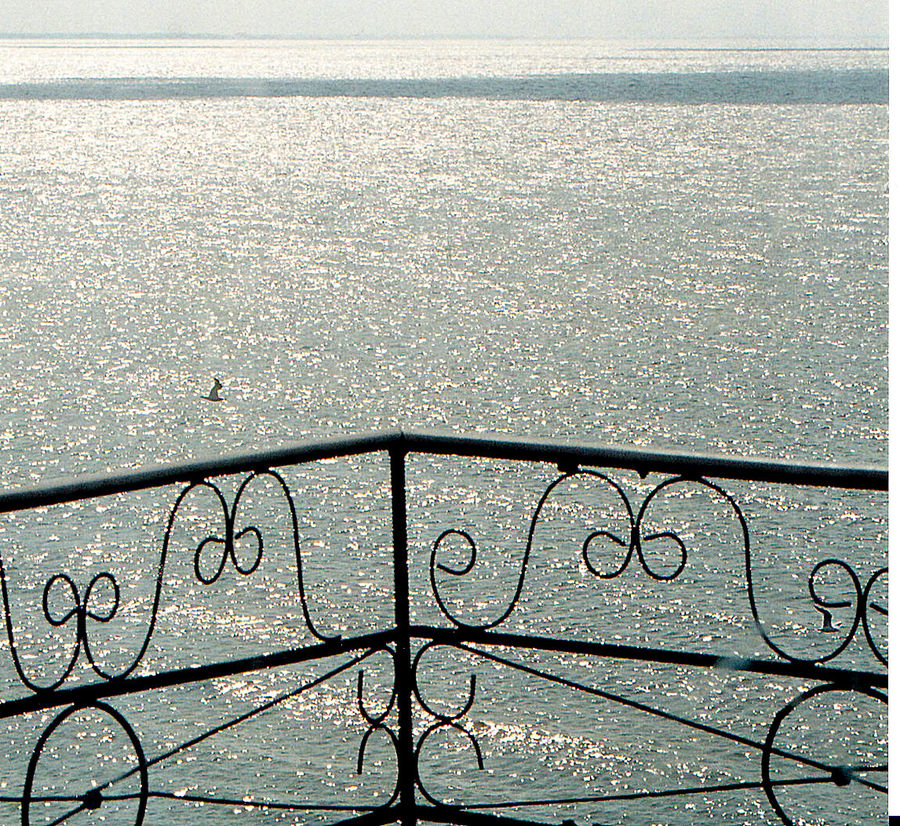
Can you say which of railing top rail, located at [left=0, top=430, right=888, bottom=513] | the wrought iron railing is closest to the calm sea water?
the wrought iron railing

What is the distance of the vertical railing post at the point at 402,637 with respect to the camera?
1.64m

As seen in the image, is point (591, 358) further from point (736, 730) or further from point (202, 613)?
point (736, 730)

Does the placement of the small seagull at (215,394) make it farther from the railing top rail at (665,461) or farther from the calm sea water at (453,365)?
the railing top rail at (665,461)

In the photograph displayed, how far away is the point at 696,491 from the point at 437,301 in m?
3.35

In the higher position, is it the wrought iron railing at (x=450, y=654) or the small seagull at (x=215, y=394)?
the small seagull at (x=215, y=394)

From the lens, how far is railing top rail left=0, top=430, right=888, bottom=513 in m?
1.39

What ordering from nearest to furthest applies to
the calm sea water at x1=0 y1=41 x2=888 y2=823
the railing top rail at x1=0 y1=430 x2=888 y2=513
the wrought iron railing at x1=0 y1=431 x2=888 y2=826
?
the railing top rail at x1=0 y1=430 x2=888 y2=513 < the wrought iron railing at x1=0 y1=431 x2=888 y2=826 < the calm sea water at x1=0 y1=41 x2=888 y2=823

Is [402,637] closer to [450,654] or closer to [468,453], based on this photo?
[468,453]

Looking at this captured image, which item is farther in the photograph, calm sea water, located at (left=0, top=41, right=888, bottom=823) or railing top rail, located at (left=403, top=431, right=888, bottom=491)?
calm sea water, located at (left=0, top=41, right=888, bottom=823)

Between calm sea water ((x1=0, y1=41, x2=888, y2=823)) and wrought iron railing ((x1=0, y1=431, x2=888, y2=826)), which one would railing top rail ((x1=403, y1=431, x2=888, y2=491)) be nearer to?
wrought iron railing ((x1=0, y1=431, x2=888, y2=826))

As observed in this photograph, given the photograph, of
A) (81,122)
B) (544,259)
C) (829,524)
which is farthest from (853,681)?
(81,122)

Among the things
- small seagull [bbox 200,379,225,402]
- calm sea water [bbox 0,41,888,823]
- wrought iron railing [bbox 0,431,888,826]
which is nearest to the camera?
wrought iron railing [bbox 0,431,888,826]

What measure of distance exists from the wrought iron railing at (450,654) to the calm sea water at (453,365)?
0.04 feet

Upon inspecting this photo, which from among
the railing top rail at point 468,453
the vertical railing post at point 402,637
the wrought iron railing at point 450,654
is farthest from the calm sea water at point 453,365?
the railing top rail at point 468,453
